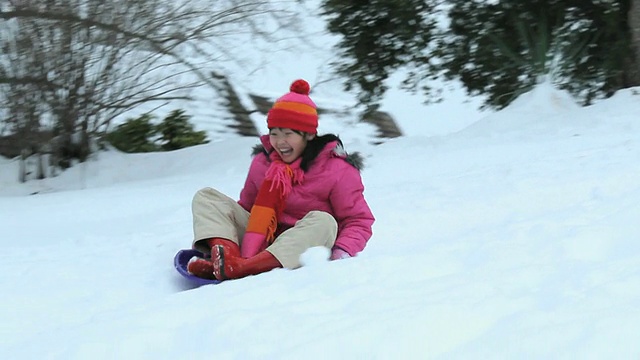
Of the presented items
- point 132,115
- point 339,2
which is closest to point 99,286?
point 132,115

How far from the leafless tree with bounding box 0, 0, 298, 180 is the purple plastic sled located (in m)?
4.25

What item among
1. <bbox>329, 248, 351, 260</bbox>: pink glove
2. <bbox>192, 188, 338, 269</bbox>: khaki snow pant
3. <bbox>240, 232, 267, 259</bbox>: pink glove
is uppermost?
<bbox>192, 188, 338, 269</bbox>: khaki snow pant

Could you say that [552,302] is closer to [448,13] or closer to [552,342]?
[552,342]

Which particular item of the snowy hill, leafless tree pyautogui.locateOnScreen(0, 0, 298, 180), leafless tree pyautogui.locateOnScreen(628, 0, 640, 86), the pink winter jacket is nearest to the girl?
the pink winter jacket

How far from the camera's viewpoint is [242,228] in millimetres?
3912

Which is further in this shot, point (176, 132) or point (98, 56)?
point (176, 132)

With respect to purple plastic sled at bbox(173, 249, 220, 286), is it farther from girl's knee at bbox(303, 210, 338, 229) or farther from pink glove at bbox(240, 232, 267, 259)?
girl's knee at bbox(303, 210, 338, 229)

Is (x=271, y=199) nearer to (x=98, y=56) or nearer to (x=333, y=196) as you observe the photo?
(x=333, y=196)

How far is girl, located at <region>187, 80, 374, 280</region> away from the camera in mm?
3658

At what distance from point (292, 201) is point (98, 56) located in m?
4.95

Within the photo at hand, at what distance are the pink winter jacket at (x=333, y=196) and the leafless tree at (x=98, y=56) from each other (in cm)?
439

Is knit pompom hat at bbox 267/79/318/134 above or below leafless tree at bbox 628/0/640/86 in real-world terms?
above

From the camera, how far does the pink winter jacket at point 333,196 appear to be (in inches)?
150

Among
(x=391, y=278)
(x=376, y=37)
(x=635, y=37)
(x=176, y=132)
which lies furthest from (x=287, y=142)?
(x=376, y=37)
